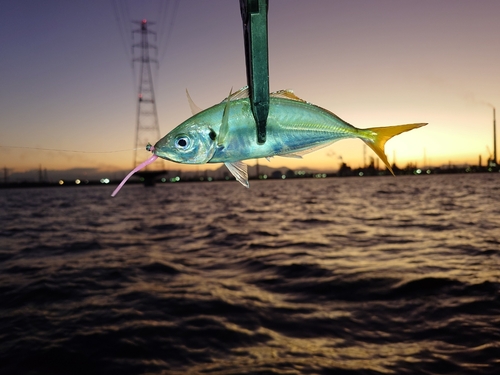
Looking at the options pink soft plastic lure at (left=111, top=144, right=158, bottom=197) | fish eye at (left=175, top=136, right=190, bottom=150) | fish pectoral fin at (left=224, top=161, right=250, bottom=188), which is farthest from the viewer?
fish pectoral fin at (left=224, top=161, right=250, bottom=188)

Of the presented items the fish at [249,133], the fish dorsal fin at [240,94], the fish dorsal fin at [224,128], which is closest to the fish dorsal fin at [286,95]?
the fish at [249,133]

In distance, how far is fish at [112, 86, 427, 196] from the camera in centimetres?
138

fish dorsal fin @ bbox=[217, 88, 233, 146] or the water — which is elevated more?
fish dorsal fin @ bbox=[217, 88, 233, 146]

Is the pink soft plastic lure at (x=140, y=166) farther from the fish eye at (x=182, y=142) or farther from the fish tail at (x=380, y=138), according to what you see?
the fish tail at (x=380, y=138)

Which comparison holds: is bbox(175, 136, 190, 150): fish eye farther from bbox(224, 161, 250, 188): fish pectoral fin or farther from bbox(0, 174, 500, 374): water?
bbox(0, 174, 500, 374): water

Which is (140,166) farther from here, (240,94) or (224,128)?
(240,94)

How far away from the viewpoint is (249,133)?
4.62 ft

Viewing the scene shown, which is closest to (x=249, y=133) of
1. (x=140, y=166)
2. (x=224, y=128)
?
(x=224, y=128)

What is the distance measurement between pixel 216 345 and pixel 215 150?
17.4 m

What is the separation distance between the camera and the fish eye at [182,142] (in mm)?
1355

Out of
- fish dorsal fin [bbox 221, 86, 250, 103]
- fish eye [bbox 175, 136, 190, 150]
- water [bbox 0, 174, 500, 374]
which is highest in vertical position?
fish dorsal fin [bbox 221, 86, 250, 103]

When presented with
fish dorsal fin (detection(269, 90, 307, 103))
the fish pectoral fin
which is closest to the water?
the fish pectoral fin

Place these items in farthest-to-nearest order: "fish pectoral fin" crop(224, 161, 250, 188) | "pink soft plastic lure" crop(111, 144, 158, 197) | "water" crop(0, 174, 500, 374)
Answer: "water" crop(0, 174, 500, 374)
"fish pectoral fin" crop(224, 161, 250, 188)
"pink soft plastic lure" crop(111, 144, 158, 197)

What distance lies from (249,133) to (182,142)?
23 centimetres
